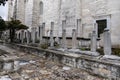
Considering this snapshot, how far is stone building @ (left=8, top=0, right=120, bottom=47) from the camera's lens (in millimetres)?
10710

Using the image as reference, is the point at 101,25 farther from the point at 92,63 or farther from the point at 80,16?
the point at 92,63

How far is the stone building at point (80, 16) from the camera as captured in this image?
10.7m

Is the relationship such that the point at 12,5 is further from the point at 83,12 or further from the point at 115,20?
the point at 115,20

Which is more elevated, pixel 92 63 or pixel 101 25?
pixel 101 25

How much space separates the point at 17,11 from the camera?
26844mm

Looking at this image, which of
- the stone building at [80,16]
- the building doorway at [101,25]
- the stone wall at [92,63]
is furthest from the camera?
the building doorway at [101,25]

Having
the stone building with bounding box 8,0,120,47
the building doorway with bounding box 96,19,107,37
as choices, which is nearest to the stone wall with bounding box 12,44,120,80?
the stone building with bounding box 8,0,120,47

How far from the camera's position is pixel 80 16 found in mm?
13383

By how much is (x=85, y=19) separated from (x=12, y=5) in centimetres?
2178

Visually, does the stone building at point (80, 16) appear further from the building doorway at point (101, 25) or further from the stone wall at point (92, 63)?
the stone wall at point (92, 63)

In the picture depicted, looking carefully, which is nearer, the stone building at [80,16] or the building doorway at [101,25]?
the stone building at [80,16]

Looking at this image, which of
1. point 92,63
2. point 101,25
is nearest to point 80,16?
point 101,25

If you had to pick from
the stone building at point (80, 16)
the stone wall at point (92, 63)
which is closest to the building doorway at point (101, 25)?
the stone building at point (80, 16)

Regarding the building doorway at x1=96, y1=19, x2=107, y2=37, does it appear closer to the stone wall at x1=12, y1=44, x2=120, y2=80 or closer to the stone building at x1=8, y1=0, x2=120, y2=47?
the stone building at x1=8, y1=0, x2=120, y2=47
